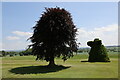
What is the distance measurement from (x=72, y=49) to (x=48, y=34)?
4.25 m

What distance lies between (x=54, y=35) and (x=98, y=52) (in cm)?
1483

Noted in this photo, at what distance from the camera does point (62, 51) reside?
992 inches

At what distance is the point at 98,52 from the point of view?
3625cm

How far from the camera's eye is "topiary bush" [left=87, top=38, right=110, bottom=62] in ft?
118

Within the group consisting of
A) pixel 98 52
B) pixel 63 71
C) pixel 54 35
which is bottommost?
pixel 63 71

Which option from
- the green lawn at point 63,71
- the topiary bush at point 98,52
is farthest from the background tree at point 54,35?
the topiary bush at point 98,52

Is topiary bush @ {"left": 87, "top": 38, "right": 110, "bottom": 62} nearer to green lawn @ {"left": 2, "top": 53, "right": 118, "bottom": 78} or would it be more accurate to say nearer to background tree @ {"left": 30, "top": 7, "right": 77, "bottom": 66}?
green lawn @ {"left": 2, "top": 53, "right": 118, "bottom": 78}

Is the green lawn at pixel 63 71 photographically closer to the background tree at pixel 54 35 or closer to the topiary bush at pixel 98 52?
the background tree at pixel 54 35

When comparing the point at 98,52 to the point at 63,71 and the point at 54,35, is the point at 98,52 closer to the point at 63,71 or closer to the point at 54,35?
the point at 54,35

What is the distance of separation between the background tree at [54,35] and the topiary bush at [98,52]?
11438 millimetres

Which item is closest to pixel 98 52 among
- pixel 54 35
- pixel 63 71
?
pixel 54 35

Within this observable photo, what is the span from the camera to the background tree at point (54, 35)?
80.9 feet

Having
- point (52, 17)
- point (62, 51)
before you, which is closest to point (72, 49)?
point (62, 51)

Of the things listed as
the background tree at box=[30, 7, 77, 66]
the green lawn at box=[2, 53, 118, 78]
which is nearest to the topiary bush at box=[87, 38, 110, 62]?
the green lawn at box=[2, 53, 118, 78]
